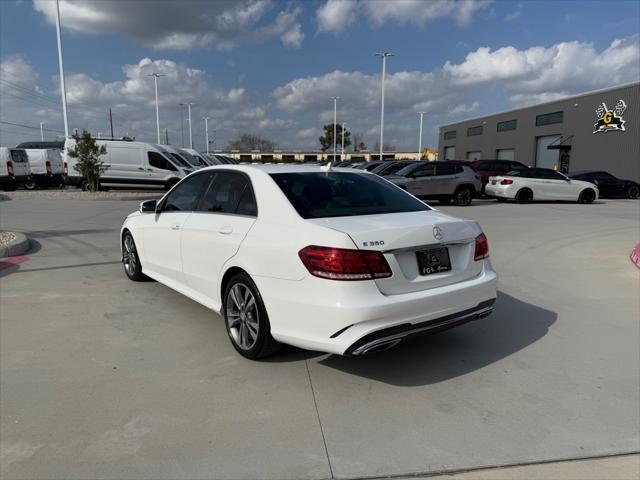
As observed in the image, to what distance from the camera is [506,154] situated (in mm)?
49125

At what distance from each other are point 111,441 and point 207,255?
180 centimetres

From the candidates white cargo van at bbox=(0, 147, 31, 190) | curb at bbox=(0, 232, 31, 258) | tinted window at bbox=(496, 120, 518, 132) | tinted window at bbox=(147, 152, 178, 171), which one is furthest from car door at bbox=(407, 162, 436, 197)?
tinted window at bbox=(496, 120, 518, 132)

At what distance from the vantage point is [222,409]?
3.18 m

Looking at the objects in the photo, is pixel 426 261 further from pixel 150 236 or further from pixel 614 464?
pixel 150 236

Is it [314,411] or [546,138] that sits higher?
[546,138]

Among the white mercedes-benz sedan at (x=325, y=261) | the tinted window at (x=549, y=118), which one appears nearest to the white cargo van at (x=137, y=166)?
the white mercedes-benz sedan at (x=325, y=261)

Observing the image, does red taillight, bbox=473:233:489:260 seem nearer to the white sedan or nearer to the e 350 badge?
the white sedan

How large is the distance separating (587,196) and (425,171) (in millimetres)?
7695

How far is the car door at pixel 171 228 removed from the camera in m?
4.80

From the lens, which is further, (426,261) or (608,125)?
(608,125)

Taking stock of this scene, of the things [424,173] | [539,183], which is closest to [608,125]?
[539,183]

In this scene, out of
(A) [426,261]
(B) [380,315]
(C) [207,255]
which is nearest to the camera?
(B) [380,315]

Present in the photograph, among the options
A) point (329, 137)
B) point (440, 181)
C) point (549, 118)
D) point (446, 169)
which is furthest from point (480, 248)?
point (329, 137)

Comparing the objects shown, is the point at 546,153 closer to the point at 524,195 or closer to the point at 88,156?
the point at 524,195
